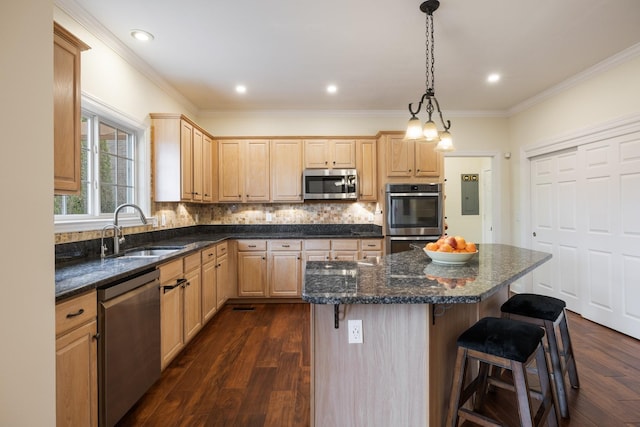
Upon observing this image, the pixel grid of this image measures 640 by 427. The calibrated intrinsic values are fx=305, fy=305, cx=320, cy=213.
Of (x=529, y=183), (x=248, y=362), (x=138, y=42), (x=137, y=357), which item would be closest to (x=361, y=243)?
(x=248, y=362)

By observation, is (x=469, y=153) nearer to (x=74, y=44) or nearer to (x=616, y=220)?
(x=616, y=220)

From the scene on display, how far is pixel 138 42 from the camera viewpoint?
273 cm

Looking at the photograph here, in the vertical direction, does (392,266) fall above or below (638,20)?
below

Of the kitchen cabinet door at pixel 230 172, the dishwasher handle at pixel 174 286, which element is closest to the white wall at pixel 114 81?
the kitchen cabinet door at pixel 230 172

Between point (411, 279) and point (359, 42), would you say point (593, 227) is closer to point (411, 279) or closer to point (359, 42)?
point (411, 279)

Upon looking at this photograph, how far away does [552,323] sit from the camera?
1.90 metres

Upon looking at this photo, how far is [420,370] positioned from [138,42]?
3.36 meters

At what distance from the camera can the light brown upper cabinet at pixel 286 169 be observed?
439 centimetres

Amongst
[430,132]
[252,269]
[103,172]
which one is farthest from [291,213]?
[430,132]

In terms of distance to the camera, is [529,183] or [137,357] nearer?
[137,357]

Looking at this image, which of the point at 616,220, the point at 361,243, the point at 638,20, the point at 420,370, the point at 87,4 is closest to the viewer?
the point at 420,370

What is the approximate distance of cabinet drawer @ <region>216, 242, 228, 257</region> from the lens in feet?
11.8
